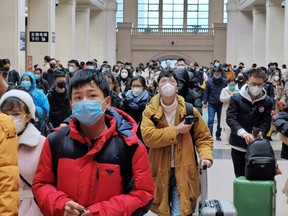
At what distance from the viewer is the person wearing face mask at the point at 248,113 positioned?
608cm

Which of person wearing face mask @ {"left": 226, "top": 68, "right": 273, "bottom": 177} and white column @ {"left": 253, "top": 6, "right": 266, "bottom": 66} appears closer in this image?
person wearing face mask @ {"left": 226, "top": 68, "right": 273, "bottom": 177}

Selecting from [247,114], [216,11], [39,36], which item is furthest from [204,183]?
[216,11]

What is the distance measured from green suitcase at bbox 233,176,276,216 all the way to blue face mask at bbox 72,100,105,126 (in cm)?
279

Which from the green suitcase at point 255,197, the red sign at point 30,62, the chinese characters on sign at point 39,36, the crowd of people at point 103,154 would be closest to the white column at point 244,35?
the chinese characters on sign at point 39,36

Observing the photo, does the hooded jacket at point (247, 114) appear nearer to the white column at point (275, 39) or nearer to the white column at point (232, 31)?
the white column at point (275, 39)

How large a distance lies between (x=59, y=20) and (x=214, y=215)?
2168 centimetres

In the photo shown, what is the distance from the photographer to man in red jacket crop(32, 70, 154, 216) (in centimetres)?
293

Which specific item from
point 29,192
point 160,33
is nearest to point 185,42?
point 160,33

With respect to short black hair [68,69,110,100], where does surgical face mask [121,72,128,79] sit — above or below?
above

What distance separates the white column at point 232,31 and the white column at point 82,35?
10.0m

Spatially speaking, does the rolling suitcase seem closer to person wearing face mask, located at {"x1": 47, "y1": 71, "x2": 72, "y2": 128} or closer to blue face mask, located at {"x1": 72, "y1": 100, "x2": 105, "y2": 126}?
blue face mask, located at {"x1": 72, "y1": 100, "x2": 105, "y2": 126}

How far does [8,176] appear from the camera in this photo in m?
3.05

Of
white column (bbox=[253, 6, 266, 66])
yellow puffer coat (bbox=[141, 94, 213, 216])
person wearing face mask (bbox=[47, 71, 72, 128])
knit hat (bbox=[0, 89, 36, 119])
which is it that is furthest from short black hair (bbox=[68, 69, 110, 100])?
A: white column (bbox=[253, 6, 266, 66])

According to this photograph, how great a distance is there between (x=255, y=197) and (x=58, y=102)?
446 cm
